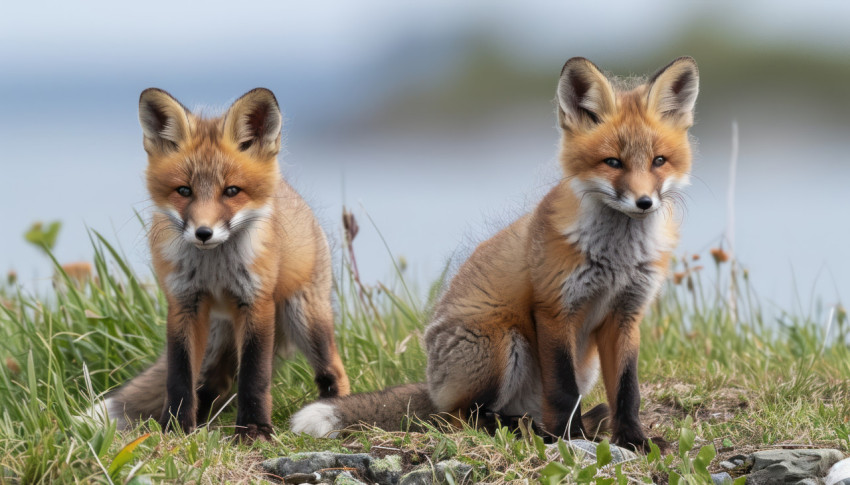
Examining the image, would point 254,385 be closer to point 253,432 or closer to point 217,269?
point 253,432

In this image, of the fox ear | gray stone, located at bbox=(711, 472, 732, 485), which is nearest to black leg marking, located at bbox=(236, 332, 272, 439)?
the fox ear

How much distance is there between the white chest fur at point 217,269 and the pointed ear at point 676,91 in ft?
6.33

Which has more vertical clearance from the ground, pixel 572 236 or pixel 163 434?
pixel 572 236

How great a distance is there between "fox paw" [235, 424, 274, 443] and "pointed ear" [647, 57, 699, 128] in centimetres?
224

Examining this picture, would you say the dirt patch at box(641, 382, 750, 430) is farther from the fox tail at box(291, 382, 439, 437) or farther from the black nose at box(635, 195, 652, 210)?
the black nose at box(635, 195, 652, 210)

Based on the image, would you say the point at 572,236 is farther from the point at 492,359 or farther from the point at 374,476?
the point at 374,476

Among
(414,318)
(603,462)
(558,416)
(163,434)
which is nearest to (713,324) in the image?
(414,318)

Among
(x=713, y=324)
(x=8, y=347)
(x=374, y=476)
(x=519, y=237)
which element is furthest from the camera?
(x=713, y=324)

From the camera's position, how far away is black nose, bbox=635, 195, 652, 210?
340 centimetres

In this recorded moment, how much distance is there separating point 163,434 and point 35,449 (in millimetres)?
698

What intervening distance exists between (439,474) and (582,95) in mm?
1706

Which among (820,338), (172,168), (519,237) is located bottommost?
(820,338)

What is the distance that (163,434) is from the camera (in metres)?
3.74

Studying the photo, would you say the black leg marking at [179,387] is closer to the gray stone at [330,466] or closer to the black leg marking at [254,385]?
the black leg marking at [254,385]
